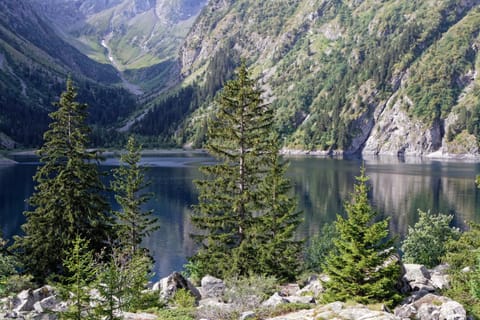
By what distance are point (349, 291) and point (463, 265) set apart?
46.1 ft

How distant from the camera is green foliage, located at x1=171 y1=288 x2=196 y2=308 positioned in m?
23.3

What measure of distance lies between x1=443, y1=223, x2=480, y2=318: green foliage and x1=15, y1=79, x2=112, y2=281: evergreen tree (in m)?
26.1

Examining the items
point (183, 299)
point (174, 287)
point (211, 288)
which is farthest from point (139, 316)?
point (211, 288)

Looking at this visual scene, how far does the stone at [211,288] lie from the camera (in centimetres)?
2809

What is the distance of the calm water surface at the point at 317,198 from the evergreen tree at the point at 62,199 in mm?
23216

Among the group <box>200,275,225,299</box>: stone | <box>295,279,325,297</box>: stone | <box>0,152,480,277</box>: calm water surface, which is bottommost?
<box>0,152,480,277</box>: calm water surface

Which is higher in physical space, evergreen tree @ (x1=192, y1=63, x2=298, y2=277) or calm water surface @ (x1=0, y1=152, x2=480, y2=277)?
evergreen tree @ (x1=192, y1=63, x2=298, y2=277)

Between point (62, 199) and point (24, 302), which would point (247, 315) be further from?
point (62, 199)

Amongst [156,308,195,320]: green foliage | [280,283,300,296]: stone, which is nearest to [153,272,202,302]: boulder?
[280,283,300,296]: stone

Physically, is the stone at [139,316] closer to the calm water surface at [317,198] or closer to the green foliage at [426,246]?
the calm water surface at [317,198]

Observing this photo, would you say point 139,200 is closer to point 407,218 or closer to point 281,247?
point 281,247

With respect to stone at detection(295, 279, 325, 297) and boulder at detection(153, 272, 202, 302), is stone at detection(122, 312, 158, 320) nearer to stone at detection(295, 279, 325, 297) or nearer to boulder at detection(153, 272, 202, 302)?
boulder at detection(153, 272, 202, 302)

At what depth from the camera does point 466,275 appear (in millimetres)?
26484

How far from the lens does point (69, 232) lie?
3547 centimetres
